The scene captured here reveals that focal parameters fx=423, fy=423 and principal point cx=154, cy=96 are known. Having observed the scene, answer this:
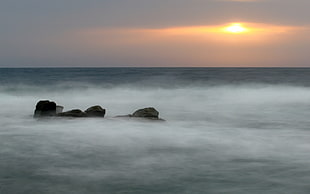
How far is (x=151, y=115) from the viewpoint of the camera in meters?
16.2


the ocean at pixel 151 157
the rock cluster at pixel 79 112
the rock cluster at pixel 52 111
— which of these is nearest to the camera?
the ocean at pixel 151 157

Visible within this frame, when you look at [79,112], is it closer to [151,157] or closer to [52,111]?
[52,111]

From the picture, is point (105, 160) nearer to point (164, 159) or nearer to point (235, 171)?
point (164, 159)

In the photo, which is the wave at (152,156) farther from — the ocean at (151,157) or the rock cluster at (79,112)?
the rock cluster at (79,112)

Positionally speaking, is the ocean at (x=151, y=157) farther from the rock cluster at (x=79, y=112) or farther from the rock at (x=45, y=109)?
the rock at (x=45, y=109)

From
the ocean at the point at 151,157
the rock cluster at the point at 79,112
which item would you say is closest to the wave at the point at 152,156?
the ocean at the point at 151,157

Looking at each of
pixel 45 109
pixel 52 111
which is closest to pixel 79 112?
pixel 52 111

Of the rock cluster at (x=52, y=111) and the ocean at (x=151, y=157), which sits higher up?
the rock cluster at (x=52, y=111)

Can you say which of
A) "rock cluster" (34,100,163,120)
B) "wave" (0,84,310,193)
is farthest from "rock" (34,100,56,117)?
"wave" (0,84,310,193)

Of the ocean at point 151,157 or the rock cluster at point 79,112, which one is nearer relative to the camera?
the ocean at point 151,157

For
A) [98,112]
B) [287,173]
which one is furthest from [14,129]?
[287,173]

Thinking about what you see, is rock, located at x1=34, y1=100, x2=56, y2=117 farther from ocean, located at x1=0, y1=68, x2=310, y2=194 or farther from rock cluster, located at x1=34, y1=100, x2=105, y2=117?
ocean, located at x1=0, y1=68, x2=310, y2=194

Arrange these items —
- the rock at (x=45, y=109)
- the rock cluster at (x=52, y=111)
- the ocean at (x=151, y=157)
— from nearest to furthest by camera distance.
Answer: the ocean at (x=151, y=157), the rock cluster at (x=52, y=111), the rock at (x=45, y=109)

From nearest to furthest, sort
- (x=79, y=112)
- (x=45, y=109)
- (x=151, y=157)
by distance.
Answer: (x=151, y=157), (x=79, y=112), (x=45, y=109)
